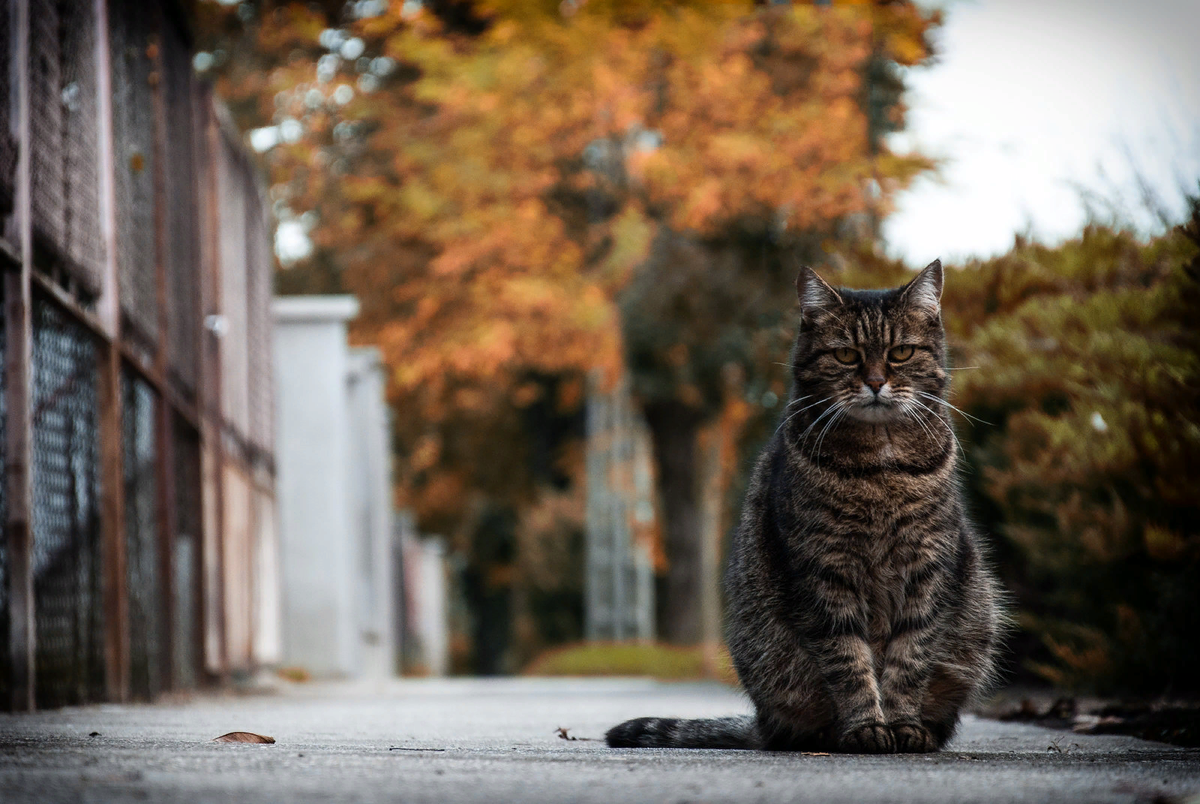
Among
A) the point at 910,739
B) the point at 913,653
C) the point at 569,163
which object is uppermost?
the point at 569,163

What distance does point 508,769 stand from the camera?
309 centimetres

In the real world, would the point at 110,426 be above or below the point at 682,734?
above

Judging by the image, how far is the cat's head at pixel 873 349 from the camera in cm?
409

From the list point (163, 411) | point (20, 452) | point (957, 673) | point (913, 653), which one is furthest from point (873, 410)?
point (163, 411)

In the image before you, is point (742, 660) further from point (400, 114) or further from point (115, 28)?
point (400, 114)

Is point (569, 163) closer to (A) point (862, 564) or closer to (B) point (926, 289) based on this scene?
(B) point (926, 289)

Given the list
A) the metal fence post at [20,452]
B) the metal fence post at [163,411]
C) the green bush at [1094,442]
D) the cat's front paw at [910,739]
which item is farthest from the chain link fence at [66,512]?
the green bush at [1094,442]

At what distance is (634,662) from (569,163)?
22.9 ft

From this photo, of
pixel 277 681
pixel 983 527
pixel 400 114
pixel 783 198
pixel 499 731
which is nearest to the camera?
pixel 499 731

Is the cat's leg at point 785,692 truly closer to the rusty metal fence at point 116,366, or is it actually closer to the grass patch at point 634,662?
the rusty metal fence at point 116,366

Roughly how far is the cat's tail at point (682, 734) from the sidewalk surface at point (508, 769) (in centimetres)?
10

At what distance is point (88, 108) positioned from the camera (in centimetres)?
603

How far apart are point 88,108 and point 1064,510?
4528 mm

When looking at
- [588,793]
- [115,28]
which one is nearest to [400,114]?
[115,28]
